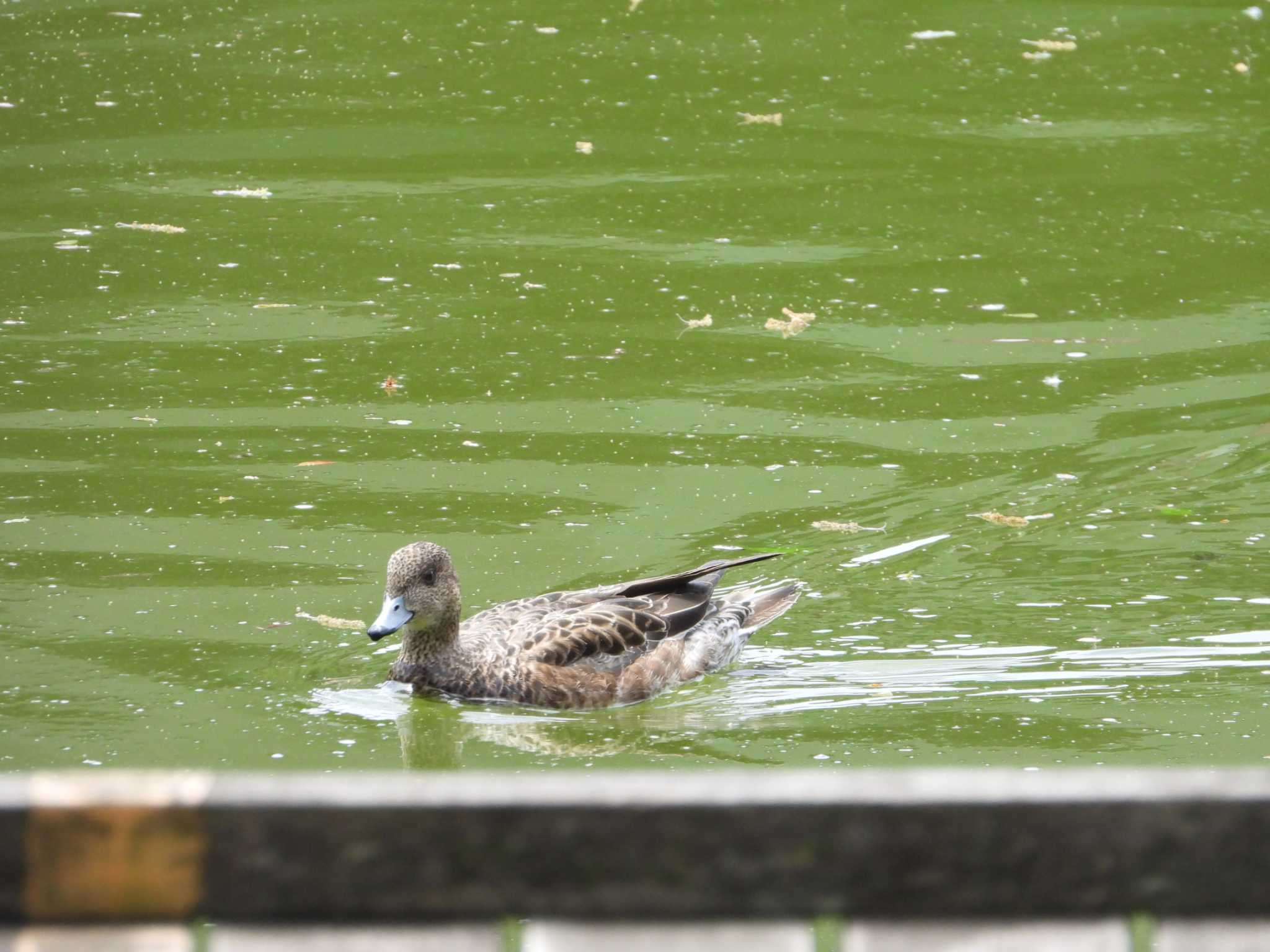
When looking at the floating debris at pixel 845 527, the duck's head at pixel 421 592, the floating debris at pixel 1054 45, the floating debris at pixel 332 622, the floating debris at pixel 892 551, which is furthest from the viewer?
the floating debris at pixel 1054 45

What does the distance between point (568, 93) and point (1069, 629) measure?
22.1ft

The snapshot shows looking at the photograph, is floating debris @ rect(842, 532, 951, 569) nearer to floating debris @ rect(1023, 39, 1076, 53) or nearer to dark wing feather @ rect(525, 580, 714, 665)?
dark wing feather @ rect(525, 580, 714, 665)

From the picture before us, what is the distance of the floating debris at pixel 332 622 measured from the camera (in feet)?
19.8

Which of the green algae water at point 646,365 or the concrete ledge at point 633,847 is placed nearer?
the concrete ledge at point 633,847

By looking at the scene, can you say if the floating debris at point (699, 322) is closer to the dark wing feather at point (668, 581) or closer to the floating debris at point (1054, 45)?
the dark wing feather at point (668, 581)

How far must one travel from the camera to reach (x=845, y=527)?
Answer: 22.2 feet

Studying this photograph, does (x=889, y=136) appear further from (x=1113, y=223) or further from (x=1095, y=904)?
(x=1095, y=904)

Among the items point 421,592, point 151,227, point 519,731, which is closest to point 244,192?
point 151,227

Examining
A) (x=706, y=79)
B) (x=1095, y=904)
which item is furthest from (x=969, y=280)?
(x=1095, y=904)

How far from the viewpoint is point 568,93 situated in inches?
460

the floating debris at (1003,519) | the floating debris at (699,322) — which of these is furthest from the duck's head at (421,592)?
the floating debris at (699,322)

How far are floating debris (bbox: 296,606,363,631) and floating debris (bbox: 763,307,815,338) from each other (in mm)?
3424

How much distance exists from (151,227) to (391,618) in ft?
17.3

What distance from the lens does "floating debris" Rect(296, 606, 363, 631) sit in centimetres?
603
